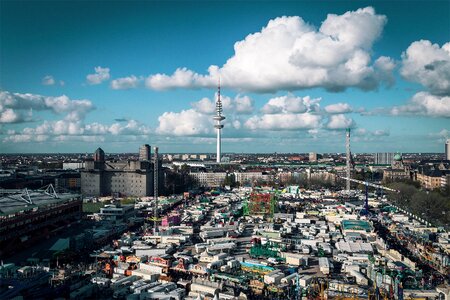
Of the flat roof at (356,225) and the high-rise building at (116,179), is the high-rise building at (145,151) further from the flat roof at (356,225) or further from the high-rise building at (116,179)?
the flat roof at (356,225)

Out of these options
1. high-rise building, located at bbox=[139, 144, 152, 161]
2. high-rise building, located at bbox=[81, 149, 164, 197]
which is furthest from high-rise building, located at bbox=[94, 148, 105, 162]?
high-rise building, located at bbox=[139, 144, 152, 161]

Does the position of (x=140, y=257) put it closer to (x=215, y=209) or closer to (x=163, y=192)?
(x=215, y=209)

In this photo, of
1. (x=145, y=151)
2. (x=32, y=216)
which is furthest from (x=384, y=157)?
(x=32, y=216)

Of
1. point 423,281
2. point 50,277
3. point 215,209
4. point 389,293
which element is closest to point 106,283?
point 50,277

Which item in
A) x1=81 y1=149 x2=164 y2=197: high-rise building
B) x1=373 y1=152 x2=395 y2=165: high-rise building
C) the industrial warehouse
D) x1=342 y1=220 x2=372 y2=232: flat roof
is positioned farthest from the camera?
x1=373 y1=152 x2=395 y2=165: high-rise building

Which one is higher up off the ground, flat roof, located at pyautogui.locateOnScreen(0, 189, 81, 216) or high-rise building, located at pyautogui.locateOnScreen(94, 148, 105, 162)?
high-rise building, located at pyautogui.locateOnScreen(94, 148, 105, 162)

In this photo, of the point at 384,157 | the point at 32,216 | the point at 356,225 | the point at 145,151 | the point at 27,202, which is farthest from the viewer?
the point at 384,157

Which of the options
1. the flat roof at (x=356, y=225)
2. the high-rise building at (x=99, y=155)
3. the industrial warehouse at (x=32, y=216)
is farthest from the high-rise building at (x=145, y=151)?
the flat roof at (x=356, y=225)

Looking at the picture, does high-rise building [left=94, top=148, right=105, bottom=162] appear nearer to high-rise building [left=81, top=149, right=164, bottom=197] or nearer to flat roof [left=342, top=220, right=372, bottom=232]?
high-rise building [left=81, top=149, right=164, bottom=197]

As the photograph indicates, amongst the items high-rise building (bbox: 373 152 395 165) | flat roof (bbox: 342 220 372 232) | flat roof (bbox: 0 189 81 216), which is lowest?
flat roof (bbox: 342 220 372 232)

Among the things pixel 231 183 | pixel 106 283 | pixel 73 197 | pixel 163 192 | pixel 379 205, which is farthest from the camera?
pixel 231 183

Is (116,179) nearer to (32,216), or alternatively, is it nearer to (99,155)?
(99,155)
